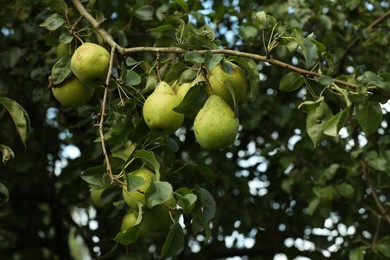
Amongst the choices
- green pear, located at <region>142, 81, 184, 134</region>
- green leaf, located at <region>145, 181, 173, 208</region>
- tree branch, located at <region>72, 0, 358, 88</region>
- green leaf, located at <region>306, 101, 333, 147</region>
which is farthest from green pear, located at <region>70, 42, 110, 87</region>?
green leaf, located at <region>306, 101, 333, 147</region>

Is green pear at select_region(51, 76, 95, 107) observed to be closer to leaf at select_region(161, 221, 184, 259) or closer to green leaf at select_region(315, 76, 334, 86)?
leaf at select_region(161, 221, 184, 259)

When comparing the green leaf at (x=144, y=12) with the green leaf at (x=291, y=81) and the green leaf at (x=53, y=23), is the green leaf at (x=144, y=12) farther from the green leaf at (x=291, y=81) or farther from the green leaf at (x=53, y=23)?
the green leaf at (x=291, y=81)

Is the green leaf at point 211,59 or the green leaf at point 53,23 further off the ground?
the green leaf at point 211,59

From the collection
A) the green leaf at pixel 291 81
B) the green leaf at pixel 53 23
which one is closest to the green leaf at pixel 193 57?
the green leaf at pixel 291 81

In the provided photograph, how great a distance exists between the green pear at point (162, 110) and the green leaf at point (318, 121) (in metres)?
0.31

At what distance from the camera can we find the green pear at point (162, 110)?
5.02ft

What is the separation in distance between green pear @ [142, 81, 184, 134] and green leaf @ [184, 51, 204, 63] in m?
0.10

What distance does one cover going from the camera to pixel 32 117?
3.74 m

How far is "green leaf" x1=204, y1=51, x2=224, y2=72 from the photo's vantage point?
1.47 m

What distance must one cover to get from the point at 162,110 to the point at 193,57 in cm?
14

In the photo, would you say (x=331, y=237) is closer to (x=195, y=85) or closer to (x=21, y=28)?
(x=21, y=28)

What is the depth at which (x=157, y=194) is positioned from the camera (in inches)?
54.1

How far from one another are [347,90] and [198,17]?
1.32m

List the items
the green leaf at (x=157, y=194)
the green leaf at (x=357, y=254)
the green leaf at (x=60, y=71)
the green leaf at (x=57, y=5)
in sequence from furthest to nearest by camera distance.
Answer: the green leaf at (x=357, y=254) < the green leaf at (x=57, y=5) < the green leaf at (x=60, y=71) < the green leaf at (x=157, y=194)
